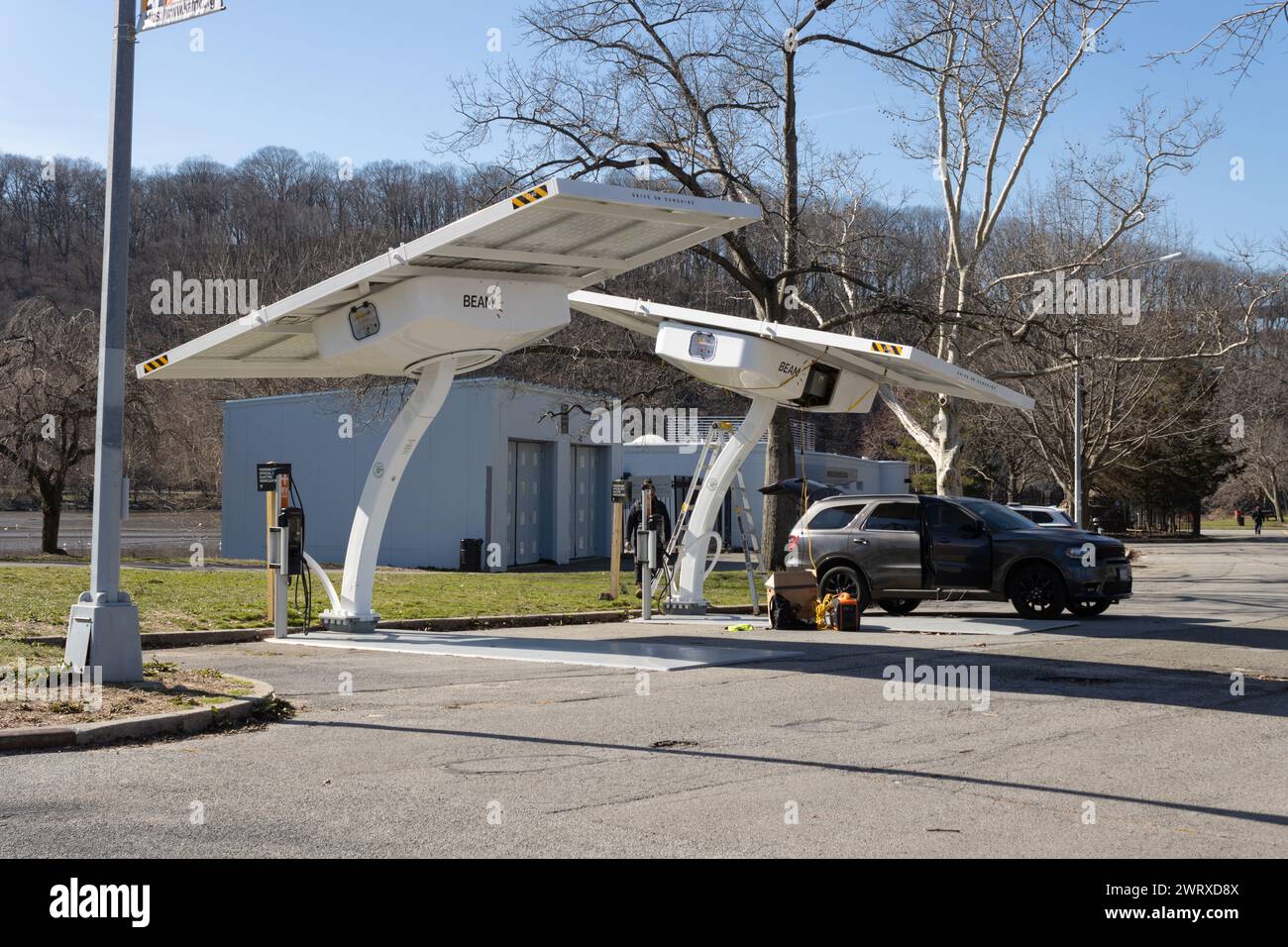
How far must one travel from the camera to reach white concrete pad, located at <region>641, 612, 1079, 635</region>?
1745 cm

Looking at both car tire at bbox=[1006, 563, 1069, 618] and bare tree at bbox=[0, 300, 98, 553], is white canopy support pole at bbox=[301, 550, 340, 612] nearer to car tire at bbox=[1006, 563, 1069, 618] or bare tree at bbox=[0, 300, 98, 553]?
car tire at bbox=[1006, 563, 1069, 618]

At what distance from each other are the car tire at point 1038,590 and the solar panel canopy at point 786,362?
2.65 m

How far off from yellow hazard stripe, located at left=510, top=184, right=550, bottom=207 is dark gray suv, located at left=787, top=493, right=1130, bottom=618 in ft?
32.2

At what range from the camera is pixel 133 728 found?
8508 millimetres

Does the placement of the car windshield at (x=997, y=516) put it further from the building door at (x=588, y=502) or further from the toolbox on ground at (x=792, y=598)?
the building door at (x=588, y=502)

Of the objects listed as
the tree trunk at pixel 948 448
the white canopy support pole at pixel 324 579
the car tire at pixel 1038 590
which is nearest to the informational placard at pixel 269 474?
the white canopy support pole at pixel 324 579

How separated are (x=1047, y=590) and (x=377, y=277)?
11049mm

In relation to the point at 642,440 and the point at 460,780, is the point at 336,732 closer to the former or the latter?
the point at 460,780

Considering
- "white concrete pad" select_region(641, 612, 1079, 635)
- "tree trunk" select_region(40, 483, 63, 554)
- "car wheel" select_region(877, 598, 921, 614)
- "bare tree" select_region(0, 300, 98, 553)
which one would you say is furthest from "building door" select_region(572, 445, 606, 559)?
"white concrete pad" select_region(641, 612, 1079, 635)

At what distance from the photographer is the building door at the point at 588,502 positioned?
116ft

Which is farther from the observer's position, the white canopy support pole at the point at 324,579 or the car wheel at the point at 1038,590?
the car wheel at the point at 1038,590

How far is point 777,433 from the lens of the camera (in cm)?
2709

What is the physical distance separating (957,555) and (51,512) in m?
22.4

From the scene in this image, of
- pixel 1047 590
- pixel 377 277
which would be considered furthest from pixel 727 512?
pixel 377 277
